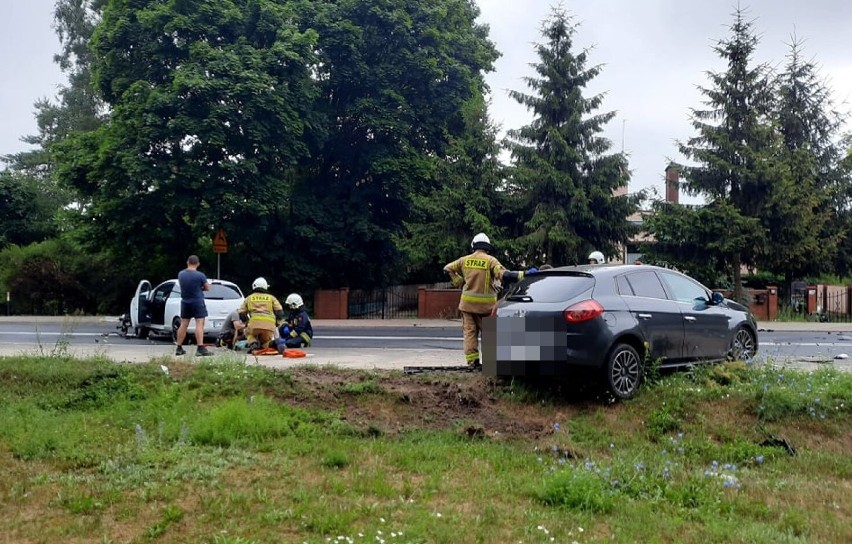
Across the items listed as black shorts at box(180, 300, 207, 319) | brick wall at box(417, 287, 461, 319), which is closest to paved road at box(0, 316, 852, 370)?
black shorts at box(180, 300, 207, 319)

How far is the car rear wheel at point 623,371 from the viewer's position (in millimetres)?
7559

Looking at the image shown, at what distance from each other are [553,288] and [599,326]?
0.69 meters

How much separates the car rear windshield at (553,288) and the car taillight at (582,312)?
0.18 meters

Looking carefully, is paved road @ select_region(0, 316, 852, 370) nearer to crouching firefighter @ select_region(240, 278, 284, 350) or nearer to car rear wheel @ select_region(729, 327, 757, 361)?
car rear wheel @ select_region(729, 327, 757, 361)

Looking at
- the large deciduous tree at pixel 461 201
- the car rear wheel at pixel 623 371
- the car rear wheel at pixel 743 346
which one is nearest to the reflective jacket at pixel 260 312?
the car rear wheel at pixel 623 371

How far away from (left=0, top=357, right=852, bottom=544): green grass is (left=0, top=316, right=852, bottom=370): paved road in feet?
6.49

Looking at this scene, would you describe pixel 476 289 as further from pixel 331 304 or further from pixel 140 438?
pixel 331 304

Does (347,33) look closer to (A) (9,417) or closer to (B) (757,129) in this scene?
(B) (757,129)

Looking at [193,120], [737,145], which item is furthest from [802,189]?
[193,120]

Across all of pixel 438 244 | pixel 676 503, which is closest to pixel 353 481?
pixel 676 503

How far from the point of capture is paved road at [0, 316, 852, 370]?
11.4 metres

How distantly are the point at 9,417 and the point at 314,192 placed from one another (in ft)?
69.9

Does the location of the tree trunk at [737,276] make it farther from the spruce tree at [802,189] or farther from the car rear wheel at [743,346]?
the car rear wheel at [743,346]

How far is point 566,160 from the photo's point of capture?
24.8 metres
